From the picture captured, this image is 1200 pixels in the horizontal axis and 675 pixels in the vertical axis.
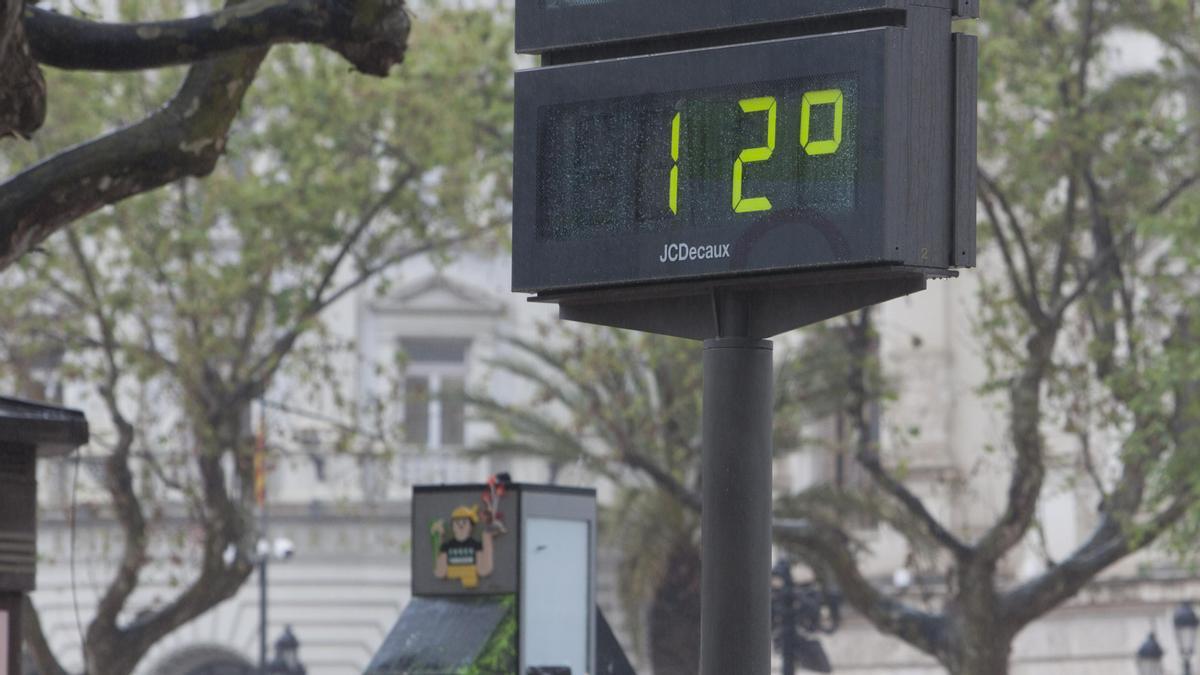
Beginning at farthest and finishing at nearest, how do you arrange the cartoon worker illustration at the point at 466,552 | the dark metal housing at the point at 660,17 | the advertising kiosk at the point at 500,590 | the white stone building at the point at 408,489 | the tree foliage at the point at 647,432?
1. the white stone building at the point at 408,489
2. the tree foliage at the point at 647,432
3. the cartoon worker illustration at the point at 466,552
4. the advertising kiosk at the point at 500,590
5. the dark metal housing at the point at 660,17

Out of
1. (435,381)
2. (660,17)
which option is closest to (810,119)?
(660,17)

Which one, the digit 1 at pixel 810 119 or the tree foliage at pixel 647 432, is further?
the tree foliage at pixel 647 432

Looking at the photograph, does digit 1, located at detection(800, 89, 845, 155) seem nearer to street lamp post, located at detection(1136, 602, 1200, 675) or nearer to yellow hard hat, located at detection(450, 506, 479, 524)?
yellow hard hat, located at detection(450, 506, 479, 524)

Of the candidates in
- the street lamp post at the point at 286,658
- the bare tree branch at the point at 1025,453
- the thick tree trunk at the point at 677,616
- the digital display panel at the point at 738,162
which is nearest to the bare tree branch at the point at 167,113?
the digital display panel at the point at 738,162

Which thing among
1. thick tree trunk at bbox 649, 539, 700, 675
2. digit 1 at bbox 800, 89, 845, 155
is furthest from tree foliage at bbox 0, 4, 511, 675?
digit 1 at bbox 800, 89, 845, 155

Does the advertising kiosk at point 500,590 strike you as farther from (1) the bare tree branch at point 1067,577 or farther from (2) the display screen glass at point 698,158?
(1) the bare tree branch at point 1067,577

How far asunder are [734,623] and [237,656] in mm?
31078

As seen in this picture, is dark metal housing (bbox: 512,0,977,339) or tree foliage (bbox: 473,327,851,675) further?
tree foliage (bbox: 473,327,851,675)

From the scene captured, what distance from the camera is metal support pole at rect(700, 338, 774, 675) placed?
5.48 m

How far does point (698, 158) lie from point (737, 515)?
3.00 ft

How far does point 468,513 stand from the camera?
1034 cm

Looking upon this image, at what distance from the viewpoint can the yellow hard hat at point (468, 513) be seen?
1030 centimetres

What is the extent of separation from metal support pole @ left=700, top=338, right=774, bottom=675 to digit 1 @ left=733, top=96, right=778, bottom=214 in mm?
347

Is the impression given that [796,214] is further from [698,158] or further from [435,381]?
[435,381]
